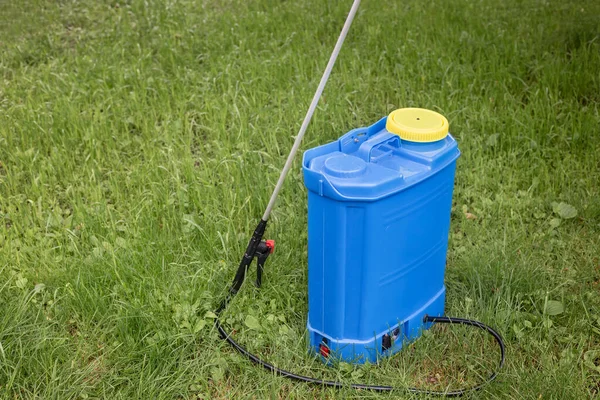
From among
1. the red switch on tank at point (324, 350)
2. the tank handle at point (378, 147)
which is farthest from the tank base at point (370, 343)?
the tank handle at point (378, 147)

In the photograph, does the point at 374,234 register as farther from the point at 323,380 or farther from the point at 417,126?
the point at 323,380

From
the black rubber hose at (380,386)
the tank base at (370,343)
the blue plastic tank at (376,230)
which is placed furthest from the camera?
the tank base at (370,343)

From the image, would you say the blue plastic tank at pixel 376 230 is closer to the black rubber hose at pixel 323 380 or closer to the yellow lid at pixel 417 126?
the yellow lid at pixel 417 126

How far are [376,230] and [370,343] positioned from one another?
1.52ft

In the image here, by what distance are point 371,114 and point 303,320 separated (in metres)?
1.71

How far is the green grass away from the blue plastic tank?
133 mm

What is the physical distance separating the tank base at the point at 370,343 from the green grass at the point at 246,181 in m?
0.05

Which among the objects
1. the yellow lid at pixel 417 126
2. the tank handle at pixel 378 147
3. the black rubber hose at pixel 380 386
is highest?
the yellow lid at pixel 417 126

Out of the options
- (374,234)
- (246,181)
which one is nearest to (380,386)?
(374,234)

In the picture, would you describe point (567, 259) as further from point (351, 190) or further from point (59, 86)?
point (59, 86)

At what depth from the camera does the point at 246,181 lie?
3.37m

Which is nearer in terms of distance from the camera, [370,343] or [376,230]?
[376,230]

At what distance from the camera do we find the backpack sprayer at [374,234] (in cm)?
221

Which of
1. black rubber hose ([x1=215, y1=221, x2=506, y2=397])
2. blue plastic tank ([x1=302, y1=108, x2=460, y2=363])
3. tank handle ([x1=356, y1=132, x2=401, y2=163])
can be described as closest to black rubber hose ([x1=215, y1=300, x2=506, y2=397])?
black rubber hose ([x1=215, y1=221, x2=506, y2=397])
